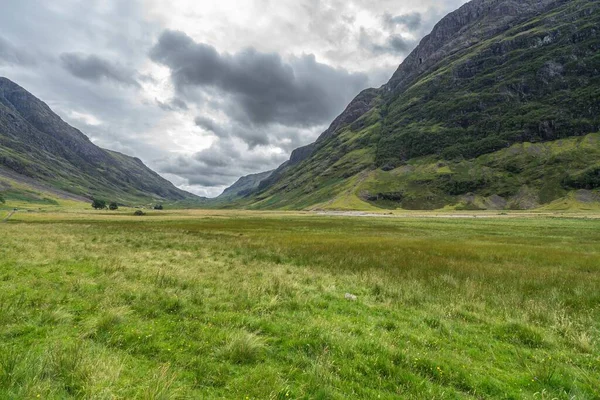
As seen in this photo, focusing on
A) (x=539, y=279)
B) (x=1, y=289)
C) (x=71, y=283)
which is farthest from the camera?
(x=539, y=279)

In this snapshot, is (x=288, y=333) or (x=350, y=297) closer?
(x=288, y=333)

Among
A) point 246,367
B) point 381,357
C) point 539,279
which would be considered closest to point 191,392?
point 246,367

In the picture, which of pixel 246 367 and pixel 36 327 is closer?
pixel 246 367

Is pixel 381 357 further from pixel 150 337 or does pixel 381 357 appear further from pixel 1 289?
pixel 1 289

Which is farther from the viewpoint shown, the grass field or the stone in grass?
the stone in grass

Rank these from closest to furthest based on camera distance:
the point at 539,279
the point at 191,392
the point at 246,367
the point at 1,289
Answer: the point at 191,392 → the point at 246,367 → the point at 1,289 → the point at 539,279

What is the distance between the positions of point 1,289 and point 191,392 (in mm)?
11500

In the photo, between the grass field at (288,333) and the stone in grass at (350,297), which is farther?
the stone in grass at (350,297)

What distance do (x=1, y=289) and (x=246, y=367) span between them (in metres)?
11.8

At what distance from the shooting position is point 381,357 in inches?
306

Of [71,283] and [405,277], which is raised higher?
[71,283]

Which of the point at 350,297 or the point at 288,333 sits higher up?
the point at 288,333

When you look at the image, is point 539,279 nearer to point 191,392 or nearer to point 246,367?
point 246,367

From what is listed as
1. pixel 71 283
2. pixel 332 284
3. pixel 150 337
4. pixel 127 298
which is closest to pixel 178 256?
pixel 71 283
